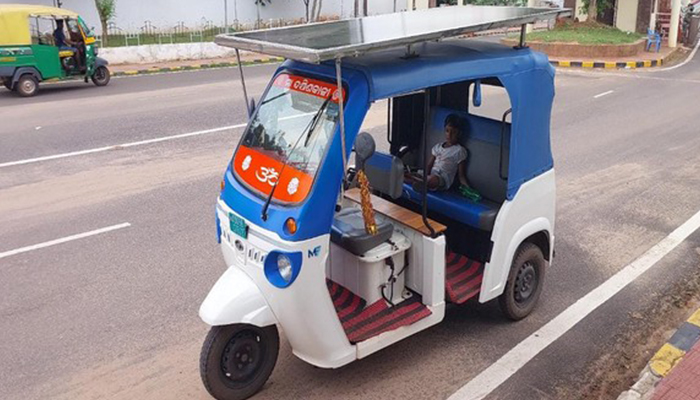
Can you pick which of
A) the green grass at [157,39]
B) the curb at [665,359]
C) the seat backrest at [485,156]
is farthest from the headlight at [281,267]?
the green grass at [157,39]

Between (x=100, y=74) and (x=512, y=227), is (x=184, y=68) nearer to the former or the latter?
(x=100, y=74)

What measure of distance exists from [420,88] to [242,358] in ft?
6.78

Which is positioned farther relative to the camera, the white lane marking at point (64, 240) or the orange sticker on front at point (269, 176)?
the white lane marking at point (64, 240)

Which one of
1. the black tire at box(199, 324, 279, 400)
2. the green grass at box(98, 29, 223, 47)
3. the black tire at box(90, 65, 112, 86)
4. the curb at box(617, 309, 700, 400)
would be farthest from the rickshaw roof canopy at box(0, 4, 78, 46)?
the curb at box(617, 309, 700, 400)

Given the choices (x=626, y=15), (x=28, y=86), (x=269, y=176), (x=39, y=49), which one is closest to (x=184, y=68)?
(x=39, y=49)

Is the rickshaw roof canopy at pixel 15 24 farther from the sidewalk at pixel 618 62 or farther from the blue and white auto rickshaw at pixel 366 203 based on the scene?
the sidewalk at pixel 618 62

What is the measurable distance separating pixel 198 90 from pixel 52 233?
9.19 meters

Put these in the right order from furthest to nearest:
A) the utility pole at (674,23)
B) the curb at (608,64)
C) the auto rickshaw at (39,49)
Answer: the utility pole at (674,23), the curb at (608,64), the auto rickshaw at (39,49)

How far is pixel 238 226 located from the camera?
14.3ft

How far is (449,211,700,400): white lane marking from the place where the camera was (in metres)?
4.57

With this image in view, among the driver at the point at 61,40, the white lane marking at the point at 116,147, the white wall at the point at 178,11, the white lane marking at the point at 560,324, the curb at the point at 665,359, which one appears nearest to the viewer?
the curb at the point at 665,359

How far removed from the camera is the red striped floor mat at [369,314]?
4441 mm

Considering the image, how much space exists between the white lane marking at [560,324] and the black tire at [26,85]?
534 inches

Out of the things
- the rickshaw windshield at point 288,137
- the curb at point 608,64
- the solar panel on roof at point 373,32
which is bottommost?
the curb at point 608,64
